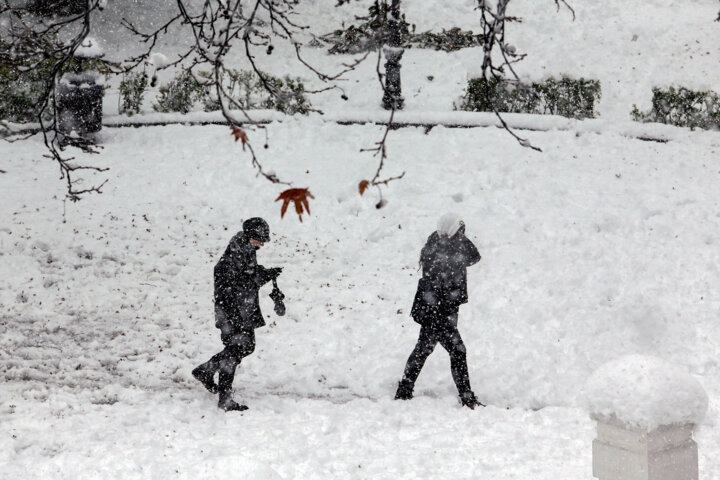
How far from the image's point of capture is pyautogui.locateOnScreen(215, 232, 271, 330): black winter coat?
24.0 feet

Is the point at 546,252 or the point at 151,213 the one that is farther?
the point at 151,213

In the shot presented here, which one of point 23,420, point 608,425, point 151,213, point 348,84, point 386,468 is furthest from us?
point 348,84

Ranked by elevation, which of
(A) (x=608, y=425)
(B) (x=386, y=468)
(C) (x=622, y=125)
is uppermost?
(C) (x=622, y=125)

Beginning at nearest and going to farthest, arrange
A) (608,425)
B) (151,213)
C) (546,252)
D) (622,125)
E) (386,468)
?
(608,425), (386,468), (546,252), (151,213), (622,125)

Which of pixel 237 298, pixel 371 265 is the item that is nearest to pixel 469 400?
pixel 237 298

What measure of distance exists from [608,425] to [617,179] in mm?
7823

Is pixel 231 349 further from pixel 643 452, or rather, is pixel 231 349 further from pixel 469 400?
pixel 643 452

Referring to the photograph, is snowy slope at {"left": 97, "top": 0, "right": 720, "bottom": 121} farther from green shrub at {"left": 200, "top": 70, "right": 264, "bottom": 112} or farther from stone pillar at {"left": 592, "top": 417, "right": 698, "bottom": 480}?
stone pillar at {"left": 592, "top": 417, "right": 698, "bottom": 480}

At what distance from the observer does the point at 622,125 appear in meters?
13.5

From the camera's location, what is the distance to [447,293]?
24.7 ft

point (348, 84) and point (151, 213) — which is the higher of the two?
point (348, 84)

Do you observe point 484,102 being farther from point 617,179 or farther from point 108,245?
point 108,245

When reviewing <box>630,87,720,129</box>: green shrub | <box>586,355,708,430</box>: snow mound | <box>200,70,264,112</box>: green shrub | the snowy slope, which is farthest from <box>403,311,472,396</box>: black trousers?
<box>200,70,264,112</box>: green shrub

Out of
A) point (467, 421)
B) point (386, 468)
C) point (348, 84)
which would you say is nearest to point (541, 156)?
point (348, 84)
